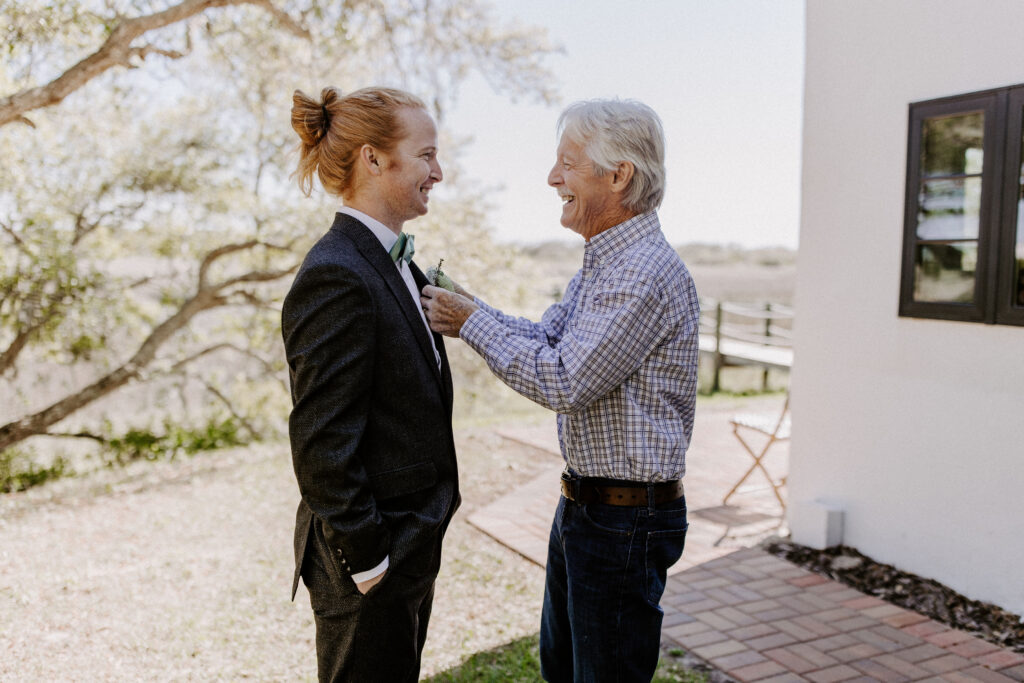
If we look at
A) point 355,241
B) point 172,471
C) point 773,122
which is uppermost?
point 773,122

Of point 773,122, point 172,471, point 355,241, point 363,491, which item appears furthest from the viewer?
point 773,122

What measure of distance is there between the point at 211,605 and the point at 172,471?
11.8 ft

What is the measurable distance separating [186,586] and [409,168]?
3.29 meters

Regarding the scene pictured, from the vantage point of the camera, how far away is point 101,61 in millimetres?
5039

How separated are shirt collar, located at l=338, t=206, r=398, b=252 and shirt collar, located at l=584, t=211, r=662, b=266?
0.54 meters

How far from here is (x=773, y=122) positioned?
2744cm

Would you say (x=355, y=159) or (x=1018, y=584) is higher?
(x=355, y=159)

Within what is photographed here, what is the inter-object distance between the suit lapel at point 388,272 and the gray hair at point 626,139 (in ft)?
1.92

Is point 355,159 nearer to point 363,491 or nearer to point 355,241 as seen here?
point 355,241

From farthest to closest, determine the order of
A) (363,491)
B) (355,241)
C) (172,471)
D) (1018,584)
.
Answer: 1. (172,471)
2. (1018,584)
3. (355,241)
4. (363,491)

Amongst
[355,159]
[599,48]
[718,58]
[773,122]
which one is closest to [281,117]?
[355,159]

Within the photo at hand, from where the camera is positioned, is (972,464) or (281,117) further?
(281,117)

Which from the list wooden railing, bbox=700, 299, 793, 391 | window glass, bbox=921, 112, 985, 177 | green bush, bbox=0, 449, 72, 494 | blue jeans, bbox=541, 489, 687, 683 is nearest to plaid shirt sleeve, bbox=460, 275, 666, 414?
blue jeans, bbox=541, 489, 687, 683

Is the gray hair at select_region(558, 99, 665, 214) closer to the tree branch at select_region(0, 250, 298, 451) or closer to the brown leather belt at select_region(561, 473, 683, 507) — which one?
the brown leather belt at select_region(561, 473, 683, 507)
